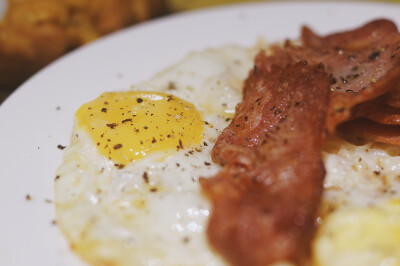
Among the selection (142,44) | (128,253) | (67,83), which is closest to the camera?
(128,253)

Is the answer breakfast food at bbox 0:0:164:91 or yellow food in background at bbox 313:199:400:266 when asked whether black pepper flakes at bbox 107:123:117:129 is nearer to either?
yellow food in background at bbox 313:199:400:266

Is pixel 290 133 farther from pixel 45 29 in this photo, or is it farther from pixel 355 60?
pixel 45 29

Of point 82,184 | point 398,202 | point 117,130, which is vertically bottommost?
point 398,202

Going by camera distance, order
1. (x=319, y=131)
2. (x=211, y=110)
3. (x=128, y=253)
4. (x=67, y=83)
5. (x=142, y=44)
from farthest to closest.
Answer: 1. (x=142, y=44)
2. (x=67, y=83)
3. (x=211, y=110)
4. (x=319, y=131)
5. (x=128, y=253)

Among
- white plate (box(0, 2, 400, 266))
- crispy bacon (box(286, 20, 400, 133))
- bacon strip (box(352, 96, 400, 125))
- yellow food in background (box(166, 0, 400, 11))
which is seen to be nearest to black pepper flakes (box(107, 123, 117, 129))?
white plate (box(0, 2, 400, 266))

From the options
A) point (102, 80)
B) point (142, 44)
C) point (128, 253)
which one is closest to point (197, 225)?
point (128, 253)

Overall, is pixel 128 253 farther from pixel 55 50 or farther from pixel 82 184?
pixel 55 50

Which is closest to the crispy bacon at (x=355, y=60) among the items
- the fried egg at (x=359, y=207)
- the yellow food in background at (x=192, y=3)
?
the fried egg at (x=359, y=207)
